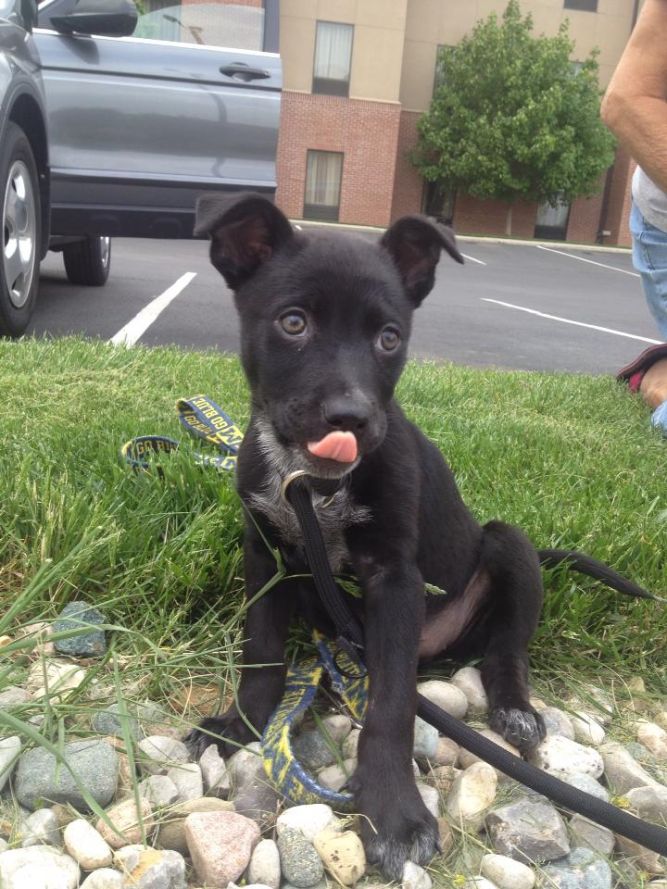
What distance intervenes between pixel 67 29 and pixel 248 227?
468 centimetres

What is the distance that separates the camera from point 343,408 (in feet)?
6.37

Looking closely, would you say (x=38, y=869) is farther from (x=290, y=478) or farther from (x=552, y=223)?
(x=552, y=223)

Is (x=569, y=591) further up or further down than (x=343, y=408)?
further down

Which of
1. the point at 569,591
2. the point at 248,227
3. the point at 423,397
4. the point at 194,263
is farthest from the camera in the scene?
the point at 194,263

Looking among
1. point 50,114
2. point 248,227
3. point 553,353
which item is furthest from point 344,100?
point 248,227

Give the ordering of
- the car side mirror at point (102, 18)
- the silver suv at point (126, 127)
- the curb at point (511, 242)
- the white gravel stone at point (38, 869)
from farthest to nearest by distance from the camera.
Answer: the curb at point (511, 242), the silver suv at point (126, 127), the car side mirror at point (102, 18), the white gravel stone at point (38, 869)

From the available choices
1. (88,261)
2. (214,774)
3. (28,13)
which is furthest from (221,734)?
(88,261)

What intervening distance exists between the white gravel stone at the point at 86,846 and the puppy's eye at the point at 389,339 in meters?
1.34

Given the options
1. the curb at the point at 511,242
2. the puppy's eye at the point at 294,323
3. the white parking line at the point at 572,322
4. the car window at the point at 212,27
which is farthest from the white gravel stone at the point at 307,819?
the curb at the point at 511,242

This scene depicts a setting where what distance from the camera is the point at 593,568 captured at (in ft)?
8.48

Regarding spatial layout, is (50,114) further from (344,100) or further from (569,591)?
(344,100)

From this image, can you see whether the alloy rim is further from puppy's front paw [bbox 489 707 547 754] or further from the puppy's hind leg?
puppy's front paw [bbox 489 707 547 754]

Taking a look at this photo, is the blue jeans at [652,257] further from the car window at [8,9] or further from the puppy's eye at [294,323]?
the car window at [8,9]

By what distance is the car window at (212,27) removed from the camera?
22.2 feet
